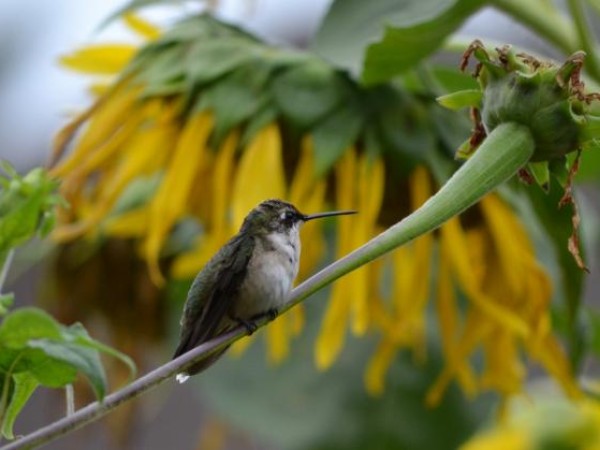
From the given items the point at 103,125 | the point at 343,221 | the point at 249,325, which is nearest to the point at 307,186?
the point at 343,221

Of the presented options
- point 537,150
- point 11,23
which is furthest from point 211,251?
point 11,23

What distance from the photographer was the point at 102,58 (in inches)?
51.4

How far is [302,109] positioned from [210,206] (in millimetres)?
134

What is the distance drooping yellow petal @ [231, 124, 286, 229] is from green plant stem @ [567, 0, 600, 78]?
25 cm

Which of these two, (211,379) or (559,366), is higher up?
(559,366)

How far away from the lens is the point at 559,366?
1.12 meters

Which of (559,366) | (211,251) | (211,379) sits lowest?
(211,379)

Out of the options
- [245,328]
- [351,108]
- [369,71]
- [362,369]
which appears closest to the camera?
[245,328]

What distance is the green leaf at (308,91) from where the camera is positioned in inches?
43.1

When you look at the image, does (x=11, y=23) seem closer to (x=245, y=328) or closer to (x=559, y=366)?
(x=559, y=366)

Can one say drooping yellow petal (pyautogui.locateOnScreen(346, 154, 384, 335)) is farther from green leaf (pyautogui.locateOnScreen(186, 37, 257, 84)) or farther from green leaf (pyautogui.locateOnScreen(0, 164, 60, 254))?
green leaf (pyautogui.locateOnScreen(0, 164, 60, 254))

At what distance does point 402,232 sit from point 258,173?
59 centimetres

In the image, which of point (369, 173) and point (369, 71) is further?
point (369, 173)

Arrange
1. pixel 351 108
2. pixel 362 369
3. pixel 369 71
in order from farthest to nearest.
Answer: pixel 362 369, pixel 351 108, pixel 369 71
